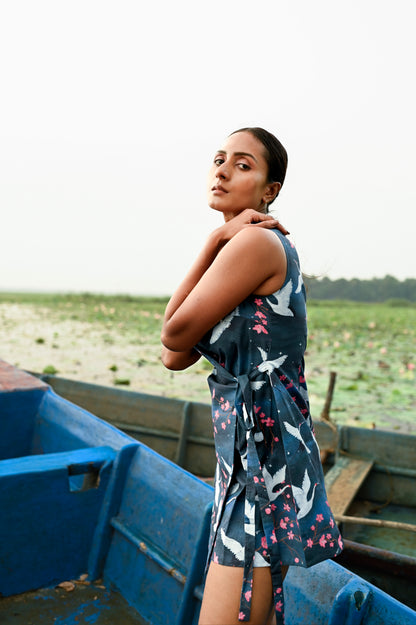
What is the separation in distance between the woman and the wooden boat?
2.81 feet

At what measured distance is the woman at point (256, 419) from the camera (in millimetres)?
1085

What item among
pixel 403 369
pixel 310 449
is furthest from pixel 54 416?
pixel 403 369

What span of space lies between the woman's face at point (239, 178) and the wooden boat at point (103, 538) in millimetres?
1121

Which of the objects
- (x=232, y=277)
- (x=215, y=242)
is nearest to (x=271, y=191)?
(x=215, y=242)

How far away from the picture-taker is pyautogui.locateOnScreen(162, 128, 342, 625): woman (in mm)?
1085

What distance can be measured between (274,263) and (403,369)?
10.3 meters

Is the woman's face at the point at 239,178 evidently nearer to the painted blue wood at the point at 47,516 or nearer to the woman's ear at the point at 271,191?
the woman's ear at the point at 271,191

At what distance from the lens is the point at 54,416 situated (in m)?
3.09

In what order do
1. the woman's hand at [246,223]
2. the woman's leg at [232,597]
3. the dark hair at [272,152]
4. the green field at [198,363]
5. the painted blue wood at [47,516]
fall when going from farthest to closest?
the green field at [198,363] < the painted blue wood at [47,516] < the dark hair at [272,152] < the woman's hand at [246,223] < the woman's leg at [232,597]

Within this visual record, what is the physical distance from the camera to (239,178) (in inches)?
49.3

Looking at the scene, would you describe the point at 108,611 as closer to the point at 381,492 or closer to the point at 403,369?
the point at 381,492

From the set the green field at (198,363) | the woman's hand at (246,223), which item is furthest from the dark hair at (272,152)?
the green field at (198,363)

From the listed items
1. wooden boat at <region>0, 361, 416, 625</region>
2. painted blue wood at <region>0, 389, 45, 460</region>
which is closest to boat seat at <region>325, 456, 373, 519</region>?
wooden boat at <region>0, 361, 416, 625</region>

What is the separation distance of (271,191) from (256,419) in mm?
525
